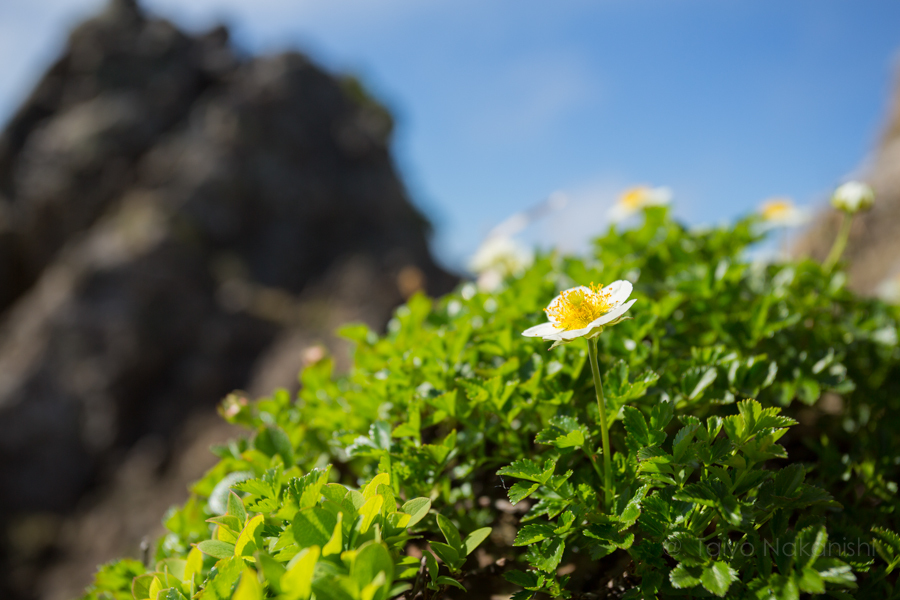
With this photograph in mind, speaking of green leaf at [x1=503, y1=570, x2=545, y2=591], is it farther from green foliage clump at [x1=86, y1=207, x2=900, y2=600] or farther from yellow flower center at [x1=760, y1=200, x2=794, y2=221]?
yellow flower center at [x1=760, y1=200, x2=794, y2=221]

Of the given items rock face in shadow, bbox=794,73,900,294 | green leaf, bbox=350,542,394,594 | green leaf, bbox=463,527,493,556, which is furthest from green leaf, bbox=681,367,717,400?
rock face in shadow, bbox=794,73,900,294

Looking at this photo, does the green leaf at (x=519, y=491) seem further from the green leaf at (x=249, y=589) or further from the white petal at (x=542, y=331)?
the green leaf at (x=249, y=589)

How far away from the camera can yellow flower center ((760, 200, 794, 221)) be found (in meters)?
1.62

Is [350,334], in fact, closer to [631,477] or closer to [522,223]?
[631,477]

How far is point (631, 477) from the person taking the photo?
73cm

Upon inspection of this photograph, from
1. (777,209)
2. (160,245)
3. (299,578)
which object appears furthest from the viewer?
(160,245)

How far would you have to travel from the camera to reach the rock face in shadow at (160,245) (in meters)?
5.64

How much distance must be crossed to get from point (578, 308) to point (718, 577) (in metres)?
0.36

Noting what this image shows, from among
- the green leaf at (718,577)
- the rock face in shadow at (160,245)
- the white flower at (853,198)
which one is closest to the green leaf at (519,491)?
the green leaf at (718,577)

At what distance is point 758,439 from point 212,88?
1161 cm

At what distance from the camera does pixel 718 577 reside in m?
0.61

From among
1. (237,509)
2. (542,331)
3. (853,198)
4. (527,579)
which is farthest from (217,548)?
(853,198)

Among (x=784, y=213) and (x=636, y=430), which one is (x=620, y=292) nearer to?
(x=636, y=430)

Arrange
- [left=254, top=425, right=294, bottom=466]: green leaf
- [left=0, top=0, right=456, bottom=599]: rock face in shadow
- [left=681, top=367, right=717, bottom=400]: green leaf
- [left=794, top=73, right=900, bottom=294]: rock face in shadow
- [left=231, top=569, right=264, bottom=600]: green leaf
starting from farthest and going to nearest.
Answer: [left=0, top=0, right=456, bottom=599]: rock face in shadow → [left=794, top=73, right=900, bottom=294]: rock face in shadow → [left=254, top=425, right=294, bottom=466]: green leaf → [left=681, top=367, right=717, bottom=400]: green leaf → [left=231, top=569, right=264, bottom=600]: green leaf
